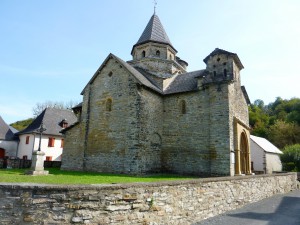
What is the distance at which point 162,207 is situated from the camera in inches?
284

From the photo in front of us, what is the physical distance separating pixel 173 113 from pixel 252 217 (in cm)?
1159

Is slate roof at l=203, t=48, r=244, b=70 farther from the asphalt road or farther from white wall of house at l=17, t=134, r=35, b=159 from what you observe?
white wall of house at l=17, t=134, r=35, b=159

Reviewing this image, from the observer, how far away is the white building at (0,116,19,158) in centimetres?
2994

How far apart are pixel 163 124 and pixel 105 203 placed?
45.0ft

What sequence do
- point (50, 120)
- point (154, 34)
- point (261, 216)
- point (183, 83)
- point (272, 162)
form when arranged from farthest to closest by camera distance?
point (272, 162)
point (50, 120)
point (154, 34)
point (183, 83)
point (261, 216)

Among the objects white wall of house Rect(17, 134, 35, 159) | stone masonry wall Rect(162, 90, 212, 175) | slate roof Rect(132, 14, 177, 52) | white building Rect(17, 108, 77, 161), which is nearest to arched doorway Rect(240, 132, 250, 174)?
stone masonry wall Rect(162, 90, 212, 175)

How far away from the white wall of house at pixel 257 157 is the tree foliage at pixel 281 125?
17161 millimetres

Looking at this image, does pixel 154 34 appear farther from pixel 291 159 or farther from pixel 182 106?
pixel 291 159

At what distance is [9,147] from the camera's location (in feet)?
100

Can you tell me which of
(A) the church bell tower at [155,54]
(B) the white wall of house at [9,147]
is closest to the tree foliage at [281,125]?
(A) the church bell tower at [155,54]

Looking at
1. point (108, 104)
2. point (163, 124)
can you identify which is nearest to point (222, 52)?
point (163, 124)

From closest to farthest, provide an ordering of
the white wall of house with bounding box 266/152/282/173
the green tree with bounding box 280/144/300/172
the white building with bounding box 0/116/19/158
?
1. the green tree with bounding box 280/144/300/172
2. the white building with bounding box 0/116/19/158
3. the white wall of house with bounding box 266/152/282/173

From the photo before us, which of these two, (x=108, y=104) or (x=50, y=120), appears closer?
(x=108, y=104)

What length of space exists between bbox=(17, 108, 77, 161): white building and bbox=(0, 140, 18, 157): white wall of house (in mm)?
589
